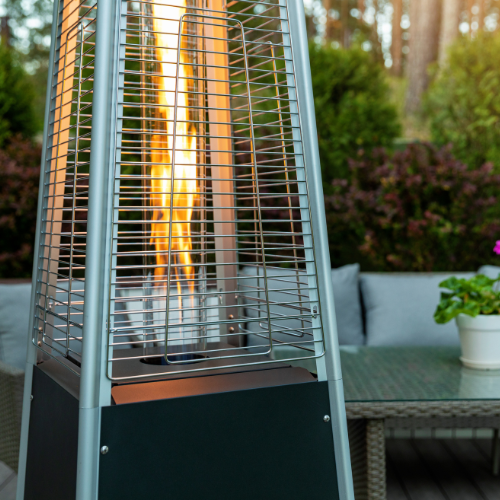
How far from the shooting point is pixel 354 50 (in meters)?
5.09

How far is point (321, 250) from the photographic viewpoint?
927 mm

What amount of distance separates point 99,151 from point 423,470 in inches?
80.5

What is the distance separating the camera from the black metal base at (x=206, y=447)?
804mm

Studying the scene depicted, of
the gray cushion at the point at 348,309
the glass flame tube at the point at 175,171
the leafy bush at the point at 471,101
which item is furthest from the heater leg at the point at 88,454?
the leafy bush at the point at 471,101

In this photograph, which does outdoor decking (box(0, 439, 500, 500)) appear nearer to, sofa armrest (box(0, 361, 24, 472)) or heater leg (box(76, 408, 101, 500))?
sofa armrest (box(0, 361, 24, 472))

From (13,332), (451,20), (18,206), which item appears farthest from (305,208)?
(451,20)

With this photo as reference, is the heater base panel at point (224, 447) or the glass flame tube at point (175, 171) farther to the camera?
the glass flame tube at point (175, 171)

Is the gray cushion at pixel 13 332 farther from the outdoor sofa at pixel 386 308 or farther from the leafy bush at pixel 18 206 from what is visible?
the leafy bush at pixel 18 206

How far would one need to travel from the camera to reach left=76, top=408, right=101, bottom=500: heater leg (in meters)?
0.77

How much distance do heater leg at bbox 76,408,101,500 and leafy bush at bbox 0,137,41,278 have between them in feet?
9.93

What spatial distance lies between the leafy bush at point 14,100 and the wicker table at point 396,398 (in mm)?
3990

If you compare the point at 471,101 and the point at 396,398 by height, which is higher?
the point at 471,101

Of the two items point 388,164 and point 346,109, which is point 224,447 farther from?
point 346,109

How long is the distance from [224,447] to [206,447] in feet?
0.09
